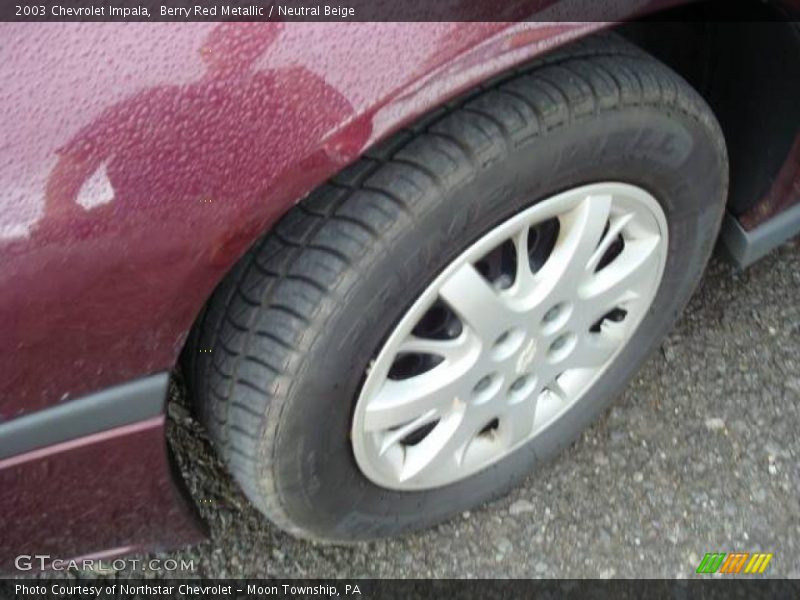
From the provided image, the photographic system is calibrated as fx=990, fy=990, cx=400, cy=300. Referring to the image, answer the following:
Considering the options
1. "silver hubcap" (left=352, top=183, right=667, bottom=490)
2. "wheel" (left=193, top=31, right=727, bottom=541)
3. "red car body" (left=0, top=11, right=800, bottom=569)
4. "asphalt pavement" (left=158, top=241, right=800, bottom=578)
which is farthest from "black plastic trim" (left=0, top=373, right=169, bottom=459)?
"asphalt pavement" (left=158, top=241, right=800, bottom=578)

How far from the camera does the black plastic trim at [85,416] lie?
4.24ft

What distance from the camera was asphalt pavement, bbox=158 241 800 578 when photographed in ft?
6.31

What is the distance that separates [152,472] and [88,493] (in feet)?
0.31

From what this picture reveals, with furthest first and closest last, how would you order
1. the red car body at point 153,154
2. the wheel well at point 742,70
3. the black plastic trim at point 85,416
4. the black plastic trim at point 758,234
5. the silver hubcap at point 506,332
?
the black plastic trim at point 758,234, the wheel well at point 742,70, the silver hubcap at point 506,332, the black plastic trim at point 85,416, the red car body at point 153,154

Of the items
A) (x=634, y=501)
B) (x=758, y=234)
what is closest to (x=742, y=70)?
(x=758, y=234)

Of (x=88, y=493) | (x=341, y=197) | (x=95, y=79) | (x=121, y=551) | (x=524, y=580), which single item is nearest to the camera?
(x=95, y=79)

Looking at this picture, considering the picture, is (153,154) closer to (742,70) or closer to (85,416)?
(85,416)

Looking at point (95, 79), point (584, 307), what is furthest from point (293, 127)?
point (584, 307)

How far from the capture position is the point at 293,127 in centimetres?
116

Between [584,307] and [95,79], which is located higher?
[95,79]

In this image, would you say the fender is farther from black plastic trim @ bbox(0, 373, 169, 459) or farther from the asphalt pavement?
the asphalt pavement

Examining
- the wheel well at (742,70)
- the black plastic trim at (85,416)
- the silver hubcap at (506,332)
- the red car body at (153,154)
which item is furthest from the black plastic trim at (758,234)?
the black plastic trim at (85,416)

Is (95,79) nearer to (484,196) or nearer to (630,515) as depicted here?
(484,196)

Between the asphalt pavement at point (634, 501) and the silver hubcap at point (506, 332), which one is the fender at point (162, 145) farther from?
the asphalt pavement at point (634, 501)
